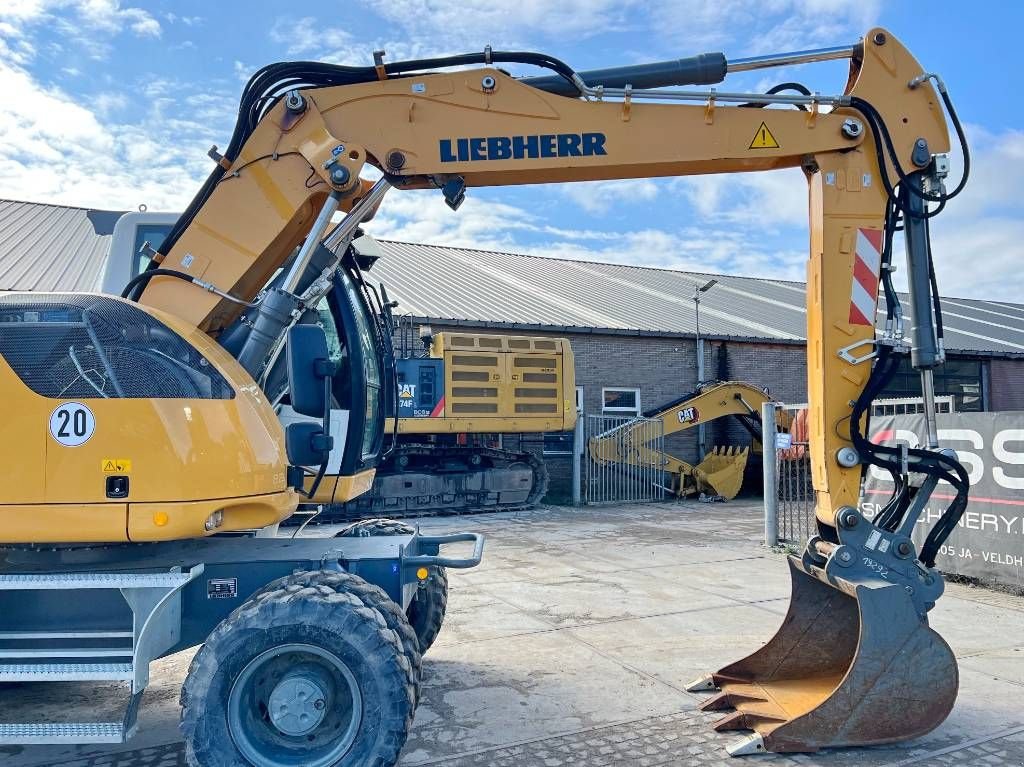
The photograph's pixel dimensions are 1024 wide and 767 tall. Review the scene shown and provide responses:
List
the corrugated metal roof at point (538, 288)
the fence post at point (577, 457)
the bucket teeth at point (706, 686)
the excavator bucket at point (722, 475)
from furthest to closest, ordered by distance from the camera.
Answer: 1. the excavator bucket at point (722, 475)
2. the corrugated metal roof at point (538, 288)
3. the fence post at point (577, 457)
4. the bucket teeth at point (706, 686)

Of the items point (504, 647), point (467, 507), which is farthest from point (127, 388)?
point (467, 507)

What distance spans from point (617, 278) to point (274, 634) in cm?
A: 2405

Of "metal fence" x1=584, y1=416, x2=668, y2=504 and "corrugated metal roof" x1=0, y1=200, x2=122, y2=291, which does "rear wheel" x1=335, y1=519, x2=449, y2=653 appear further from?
"metal fence" x1=584, y1=416, x2=668, y2=504

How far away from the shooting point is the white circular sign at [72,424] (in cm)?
382

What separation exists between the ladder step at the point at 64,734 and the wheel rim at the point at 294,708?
0.47 metres

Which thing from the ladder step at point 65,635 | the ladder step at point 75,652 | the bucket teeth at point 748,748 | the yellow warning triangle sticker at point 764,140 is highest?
the yellow warning triangle sticker at point 764,140

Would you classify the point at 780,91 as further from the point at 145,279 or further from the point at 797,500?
the point at 797,500

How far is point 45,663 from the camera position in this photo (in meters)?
3.95

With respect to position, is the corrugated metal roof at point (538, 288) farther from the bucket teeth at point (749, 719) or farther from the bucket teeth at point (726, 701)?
the bucket teeth at point (749, 719)

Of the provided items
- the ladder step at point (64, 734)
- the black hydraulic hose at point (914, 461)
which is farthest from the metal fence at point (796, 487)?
the ladder step at point (64, 734)

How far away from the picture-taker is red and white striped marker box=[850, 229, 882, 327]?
4809mm

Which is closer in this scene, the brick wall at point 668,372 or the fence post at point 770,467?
the fence post at point 770,467

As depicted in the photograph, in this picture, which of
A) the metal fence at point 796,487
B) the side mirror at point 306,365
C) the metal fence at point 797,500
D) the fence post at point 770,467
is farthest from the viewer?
the metal fence at point 797,500

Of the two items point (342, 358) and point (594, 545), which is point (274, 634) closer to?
point (342, 358)
